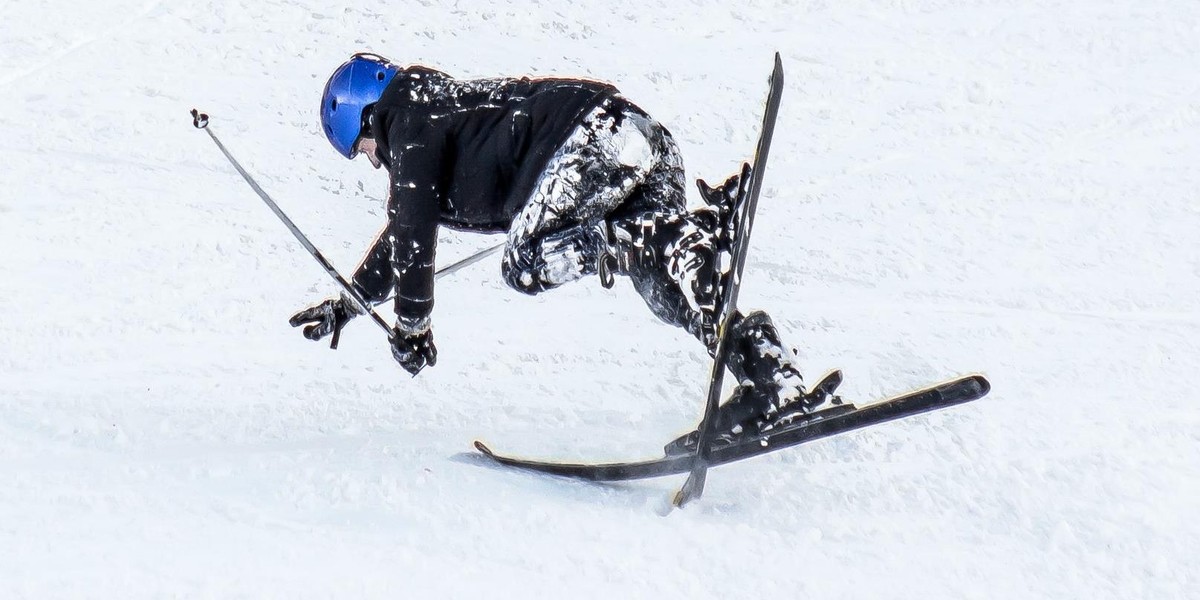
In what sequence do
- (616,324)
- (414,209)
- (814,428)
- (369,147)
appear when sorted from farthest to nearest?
(616,324)
(369,147)
(414,209)
(814,428)

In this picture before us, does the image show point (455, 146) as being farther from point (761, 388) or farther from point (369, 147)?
point (761, 388)

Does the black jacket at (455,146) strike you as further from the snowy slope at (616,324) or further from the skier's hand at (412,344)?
the snowy slope at (616,324)

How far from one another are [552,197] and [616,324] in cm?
224

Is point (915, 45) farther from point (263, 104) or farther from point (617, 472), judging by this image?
point (617, 472)

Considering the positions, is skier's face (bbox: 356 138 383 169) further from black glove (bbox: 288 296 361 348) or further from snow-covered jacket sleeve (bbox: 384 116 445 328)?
black glove (bbox: 288 296 361 348)

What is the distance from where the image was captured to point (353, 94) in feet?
12.3

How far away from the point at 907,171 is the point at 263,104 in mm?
4780

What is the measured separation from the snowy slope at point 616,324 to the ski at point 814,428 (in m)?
0.13

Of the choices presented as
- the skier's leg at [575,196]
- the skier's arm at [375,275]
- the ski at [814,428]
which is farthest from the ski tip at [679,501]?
the skier's arm at [375,275]

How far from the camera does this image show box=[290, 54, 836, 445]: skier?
3469mm

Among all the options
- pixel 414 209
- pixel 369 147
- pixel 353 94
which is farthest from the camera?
pixel 369 147

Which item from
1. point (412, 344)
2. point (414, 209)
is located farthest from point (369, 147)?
point (412, 344)

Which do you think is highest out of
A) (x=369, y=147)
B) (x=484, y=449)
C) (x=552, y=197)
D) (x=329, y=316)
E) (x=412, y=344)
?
(x=552, y=197)

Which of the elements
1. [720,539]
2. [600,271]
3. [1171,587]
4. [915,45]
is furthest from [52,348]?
[915,45]
